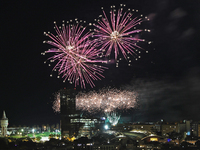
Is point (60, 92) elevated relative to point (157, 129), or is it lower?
elevated

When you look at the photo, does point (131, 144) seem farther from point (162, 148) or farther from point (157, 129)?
point (157, 129)

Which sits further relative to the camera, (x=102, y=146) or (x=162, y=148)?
(x=102, y=146)

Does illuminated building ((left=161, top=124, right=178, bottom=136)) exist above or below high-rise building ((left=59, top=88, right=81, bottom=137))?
below

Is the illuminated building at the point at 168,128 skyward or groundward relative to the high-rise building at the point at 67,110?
groundward

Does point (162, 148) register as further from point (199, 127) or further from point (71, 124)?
point (199, 127)

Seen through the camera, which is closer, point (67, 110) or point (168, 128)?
point (67, 110)

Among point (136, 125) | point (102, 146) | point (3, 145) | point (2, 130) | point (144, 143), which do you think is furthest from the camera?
point (136, 125)

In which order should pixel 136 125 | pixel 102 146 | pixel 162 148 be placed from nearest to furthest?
pixel 162 148 < pixel 102 146 < pixel 136 125

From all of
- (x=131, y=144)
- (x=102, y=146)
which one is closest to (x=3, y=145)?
(x=102, y=146)

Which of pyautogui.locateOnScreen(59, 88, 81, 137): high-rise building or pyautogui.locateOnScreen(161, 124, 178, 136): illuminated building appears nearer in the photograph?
pyautogui.locateOnScreen(59, 88, 81, 137): high-rise building

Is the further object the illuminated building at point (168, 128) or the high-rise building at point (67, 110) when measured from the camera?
the illuminated building at point (168, 128)

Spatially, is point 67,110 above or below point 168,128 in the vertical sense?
above
